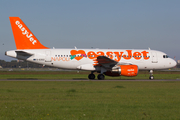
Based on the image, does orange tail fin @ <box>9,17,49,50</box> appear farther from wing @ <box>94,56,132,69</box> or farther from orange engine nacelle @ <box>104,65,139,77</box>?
orange engine nacelle @ <box>104,65,139,77</box>

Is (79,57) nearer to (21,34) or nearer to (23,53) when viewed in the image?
(23,53)

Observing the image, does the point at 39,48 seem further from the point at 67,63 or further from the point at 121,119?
the point at 121,119

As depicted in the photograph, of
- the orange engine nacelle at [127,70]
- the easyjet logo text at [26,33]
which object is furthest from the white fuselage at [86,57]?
the orange engine nacelle at [127,70]

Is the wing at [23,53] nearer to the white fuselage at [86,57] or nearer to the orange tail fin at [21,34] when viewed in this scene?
the white fuselage at [86,57]

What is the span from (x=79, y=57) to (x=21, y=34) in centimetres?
782

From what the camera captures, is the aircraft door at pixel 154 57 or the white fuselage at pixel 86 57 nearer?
the white fuselage at pixel 86 57

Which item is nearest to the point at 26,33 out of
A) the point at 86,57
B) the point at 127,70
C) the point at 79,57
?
the point at 79,57

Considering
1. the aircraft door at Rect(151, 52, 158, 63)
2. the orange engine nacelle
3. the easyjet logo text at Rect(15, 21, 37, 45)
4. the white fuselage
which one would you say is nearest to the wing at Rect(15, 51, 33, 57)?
the white fuselage

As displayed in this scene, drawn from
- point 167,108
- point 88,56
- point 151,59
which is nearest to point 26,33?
point 88,56

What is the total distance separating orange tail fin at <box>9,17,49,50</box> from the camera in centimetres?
2995

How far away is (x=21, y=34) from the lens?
3000cm

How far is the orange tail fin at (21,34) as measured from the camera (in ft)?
98.3

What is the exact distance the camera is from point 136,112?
9172mm

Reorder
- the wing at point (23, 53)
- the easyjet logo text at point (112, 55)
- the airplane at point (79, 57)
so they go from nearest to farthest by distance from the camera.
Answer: the wing at point (23, 53) < the airplane at point (79, 57) < the easyjet logo text at point (112, 55)
